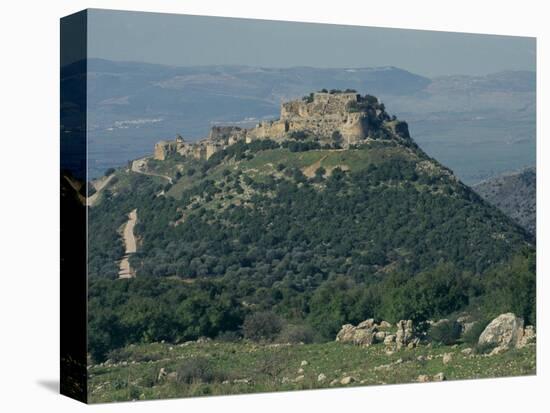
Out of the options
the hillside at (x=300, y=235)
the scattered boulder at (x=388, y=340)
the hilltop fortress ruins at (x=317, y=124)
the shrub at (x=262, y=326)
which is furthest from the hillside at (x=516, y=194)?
the shrub at (x=262, y=326)


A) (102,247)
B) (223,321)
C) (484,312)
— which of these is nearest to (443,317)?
(484,312)

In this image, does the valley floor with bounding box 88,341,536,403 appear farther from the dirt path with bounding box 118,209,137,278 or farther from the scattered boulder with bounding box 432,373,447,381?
the dirt path with bounding box 118,209,137,278

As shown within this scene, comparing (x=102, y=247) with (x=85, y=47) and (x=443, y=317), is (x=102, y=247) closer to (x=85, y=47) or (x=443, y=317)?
(x=85, y=47)

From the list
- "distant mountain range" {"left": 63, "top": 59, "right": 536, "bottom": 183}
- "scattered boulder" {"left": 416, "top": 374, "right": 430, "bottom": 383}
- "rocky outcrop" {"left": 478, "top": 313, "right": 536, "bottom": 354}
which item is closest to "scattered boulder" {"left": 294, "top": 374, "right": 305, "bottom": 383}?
"scattered boulder" {"left": 416, "top": 374, "right": 430, "bottom": 383}

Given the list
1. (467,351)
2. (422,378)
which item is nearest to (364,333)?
(422,378)

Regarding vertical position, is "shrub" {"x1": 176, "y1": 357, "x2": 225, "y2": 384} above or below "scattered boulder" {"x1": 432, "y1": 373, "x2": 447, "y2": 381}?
above

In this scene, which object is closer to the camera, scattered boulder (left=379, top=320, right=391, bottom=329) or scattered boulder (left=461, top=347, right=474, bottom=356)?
scattered boulder (left=379, top=320, right=391, bottom=329)
